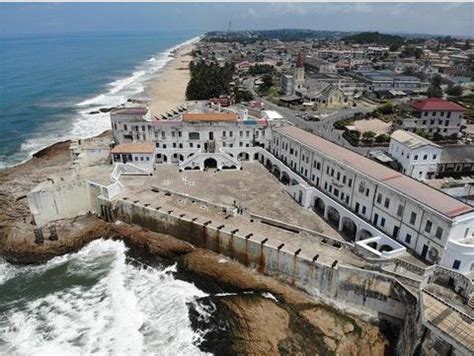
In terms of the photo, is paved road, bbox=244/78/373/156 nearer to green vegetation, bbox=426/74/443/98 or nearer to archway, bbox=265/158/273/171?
archway, bbox=265/158/273/171

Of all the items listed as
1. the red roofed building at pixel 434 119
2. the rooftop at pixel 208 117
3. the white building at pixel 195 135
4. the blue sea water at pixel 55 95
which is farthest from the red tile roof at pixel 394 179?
the blue sea water at pixel 55 95

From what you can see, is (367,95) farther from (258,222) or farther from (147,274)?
(147,274)

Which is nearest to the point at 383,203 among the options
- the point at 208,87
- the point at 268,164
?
the point at 268,164

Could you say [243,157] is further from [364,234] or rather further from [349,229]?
[364,234]

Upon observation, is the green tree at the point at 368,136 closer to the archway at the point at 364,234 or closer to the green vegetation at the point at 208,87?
the archway at the point at 364,234

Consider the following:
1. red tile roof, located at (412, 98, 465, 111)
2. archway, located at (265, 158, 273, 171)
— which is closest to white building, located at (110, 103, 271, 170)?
archway, located at (265, 158, 273, 171)

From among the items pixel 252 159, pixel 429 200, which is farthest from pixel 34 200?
pixel 429 200
